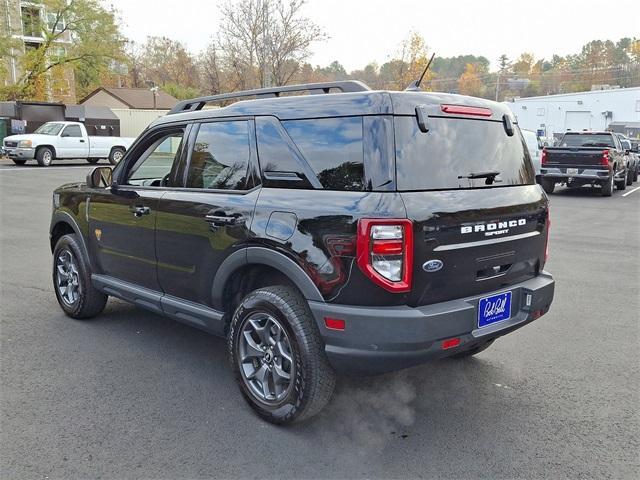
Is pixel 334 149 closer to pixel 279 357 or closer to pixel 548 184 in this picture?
pixel 279 357

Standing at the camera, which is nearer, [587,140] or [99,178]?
[99,178]

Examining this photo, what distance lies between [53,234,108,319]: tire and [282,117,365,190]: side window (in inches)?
106

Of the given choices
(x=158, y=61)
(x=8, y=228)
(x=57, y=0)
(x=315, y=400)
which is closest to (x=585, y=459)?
(x=315, y=400)

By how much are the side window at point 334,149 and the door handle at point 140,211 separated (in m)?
1.48

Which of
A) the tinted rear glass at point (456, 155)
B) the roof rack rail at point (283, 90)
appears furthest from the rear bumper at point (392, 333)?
the roof rack rail at point (283, 90)

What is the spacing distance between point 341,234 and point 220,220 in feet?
3.29

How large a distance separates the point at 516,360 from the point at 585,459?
1401 millimetres

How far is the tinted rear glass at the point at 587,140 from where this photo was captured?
60.4ft

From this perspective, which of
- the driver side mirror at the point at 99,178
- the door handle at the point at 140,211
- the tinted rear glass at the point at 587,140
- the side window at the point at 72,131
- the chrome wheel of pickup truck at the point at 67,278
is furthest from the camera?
the side window at the point at 72,131

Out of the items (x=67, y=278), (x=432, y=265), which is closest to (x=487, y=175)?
(x=432, y=265)

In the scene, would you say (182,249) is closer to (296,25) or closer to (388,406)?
(388,406)

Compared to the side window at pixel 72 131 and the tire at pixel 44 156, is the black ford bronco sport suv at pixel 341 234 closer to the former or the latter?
the tire at pixel 44 156

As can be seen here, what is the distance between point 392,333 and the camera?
2.94m

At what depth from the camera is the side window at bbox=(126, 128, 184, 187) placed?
14.3ft
